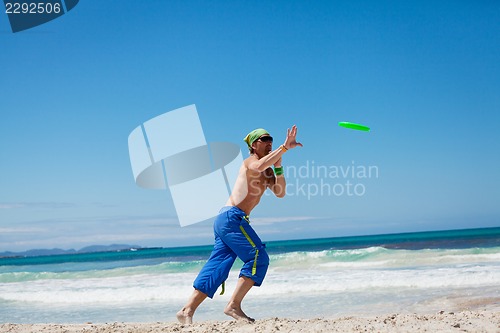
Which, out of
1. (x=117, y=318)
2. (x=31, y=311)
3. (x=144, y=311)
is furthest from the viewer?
(x=31, y=311)

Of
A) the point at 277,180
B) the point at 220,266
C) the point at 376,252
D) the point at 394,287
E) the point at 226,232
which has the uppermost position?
the point at 277,180

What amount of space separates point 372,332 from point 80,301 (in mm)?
7932

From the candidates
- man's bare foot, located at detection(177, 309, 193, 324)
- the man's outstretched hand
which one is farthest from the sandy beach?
the man's outstretched hand

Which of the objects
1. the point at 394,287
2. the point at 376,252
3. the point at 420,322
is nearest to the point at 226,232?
the point at 420,322

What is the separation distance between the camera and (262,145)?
432cm

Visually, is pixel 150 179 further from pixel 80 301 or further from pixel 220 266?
pixel 80 301

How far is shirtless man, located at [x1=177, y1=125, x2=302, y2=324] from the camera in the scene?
13.7 ft

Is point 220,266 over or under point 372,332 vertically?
over

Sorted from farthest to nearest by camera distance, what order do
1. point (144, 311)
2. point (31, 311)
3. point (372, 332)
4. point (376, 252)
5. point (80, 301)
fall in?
point (376, 252) < point (80, 301) < point (31, 311) < point (144, 311) < point (372, 332)

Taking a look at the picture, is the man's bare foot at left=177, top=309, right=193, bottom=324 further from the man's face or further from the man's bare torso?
the man's face

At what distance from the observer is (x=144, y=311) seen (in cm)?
780

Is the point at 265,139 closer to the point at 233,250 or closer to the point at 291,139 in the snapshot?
the point at 291,139

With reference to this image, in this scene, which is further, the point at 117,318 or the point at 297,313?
the point at 117,318

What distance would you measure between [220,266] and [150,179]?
3.46m
